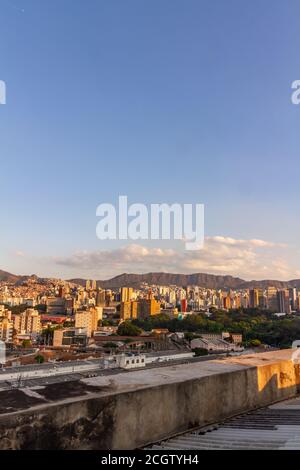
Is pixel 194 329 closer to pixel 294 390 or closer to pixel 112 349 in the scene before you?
pixel 112 349

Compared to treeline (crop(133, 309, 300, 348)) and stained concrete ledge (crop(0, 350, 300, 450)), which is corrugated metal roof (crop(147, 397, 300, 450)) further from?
treeline (crop(133, 309, 300, 348))

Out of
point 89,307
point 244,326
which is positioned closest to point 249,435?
Result: point 244,326

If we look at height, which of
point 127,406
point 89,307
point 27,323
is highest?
point 127,406

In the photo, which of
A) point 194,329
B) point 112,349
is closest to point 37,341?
point 112,349

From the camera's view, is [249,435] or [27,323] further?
[27,323]

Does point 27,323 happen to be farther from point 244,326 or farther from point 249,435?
point 249,435

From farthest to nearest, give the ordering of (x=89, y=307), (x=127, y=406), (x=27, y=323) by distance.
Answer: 1. (x=89, y=307)
2. (x=27, y=323)
3. (x=127, y=406)
